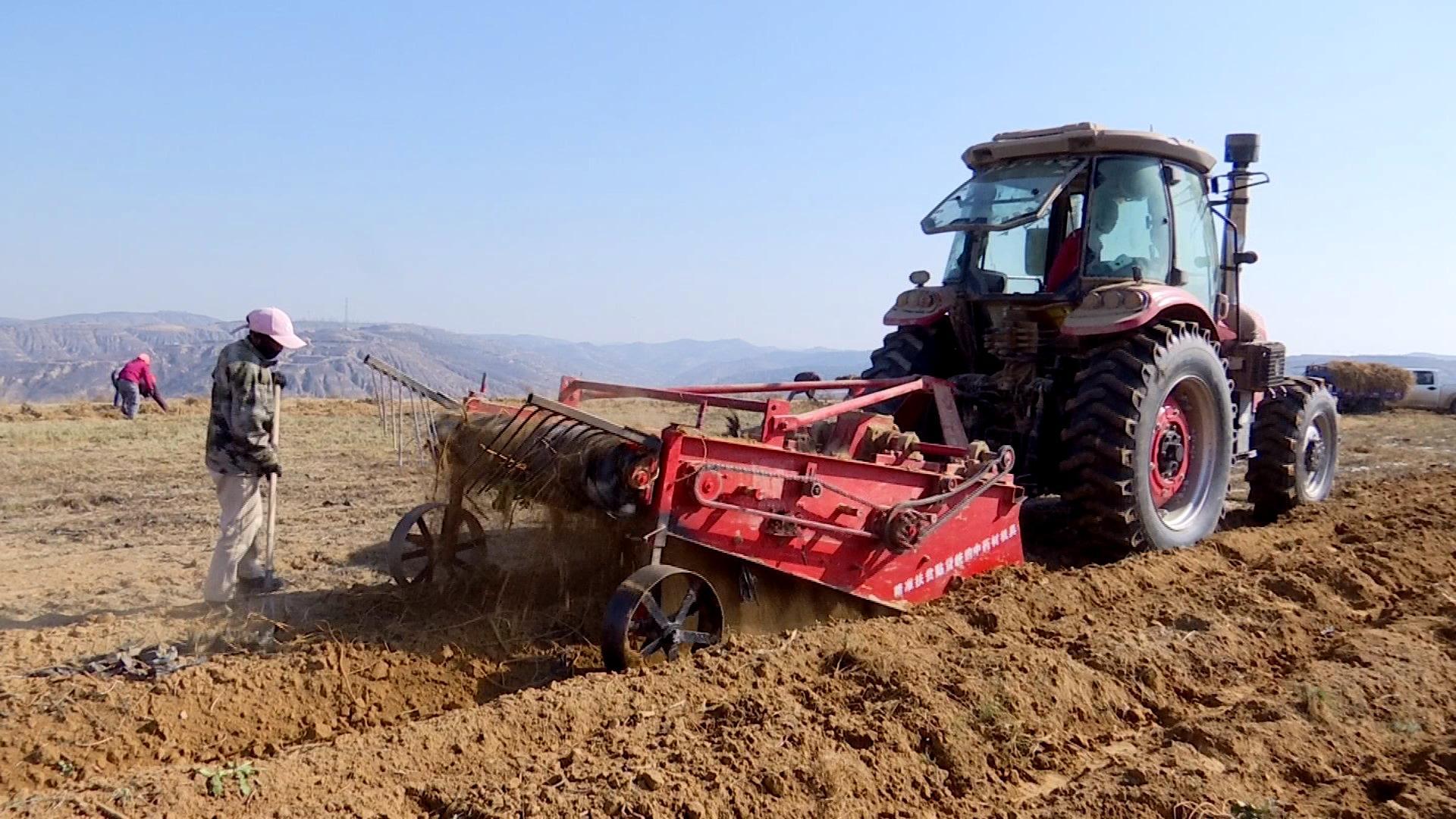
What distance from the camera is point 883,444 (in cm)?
536

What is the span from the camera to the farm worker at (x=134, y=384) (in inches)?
619

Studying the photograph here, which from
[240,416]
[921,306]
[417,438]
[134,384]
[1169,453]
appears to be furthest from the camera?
[134,384]

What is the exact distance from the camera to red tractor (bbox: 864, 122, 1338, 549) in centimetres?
575

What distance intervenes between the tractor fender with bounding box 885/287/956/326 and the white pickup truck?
21.1 metres

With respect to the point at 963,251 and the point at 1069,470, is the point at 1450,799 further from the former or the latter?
the point at 963,251

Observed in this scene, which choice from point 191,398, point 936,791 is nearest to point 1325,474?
point 936,791

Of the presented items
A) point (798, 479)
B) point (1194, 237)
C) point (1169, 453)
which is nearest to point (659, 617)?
point (798, 479)

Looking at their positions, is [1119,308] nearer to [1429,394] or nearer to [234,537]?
[234,537]

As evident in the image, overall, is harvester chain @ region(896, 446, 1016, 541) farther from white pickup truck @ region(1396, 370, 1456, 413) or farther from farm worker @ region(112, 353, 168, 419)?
white pickup truck @ region(1396, 370, 1456, 413)

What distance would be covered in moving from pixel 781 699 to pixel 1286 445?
540 centimetres

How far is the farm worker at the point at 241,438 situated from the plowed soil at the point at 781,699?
0.36 metres

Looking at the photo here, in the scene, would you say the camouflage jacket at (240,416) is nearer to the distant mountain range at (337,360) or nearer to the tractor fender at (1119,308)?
the distant mountain range at (337,360)

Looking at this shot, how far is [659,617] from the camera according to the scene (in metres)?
4.07

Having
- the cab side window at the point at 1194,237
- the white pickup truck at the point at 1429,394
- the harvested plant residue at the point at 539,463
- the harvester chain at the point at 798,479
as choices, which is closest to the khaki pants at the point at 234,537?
the harvested plant residue at the point at 539,463
